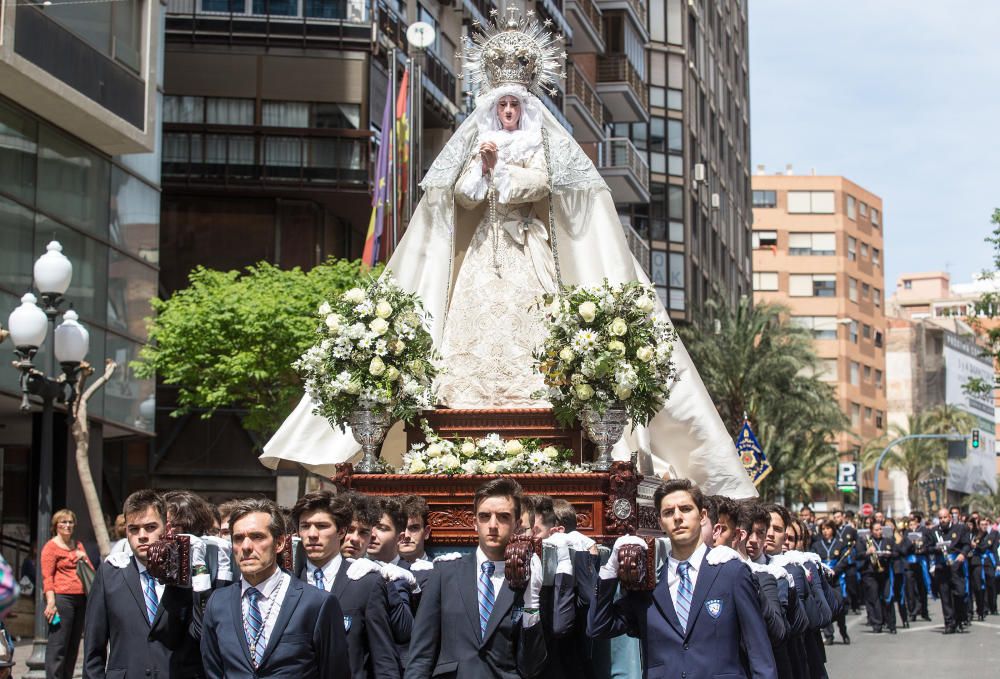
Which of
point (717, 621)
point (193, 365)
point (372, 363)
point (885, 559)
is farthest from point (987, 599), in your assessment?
point (717, 621)

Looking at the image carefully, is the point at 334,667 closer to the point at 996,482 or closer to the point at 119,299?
the point at 119,299

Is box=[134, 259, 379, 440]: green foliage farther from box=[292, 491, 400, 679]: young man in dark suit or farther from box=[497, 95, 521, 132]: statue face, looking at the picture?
box=[292, 491, 400, 679]: young man in dark suit

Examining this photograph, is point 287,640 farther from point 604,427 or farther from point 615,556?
point 604,427

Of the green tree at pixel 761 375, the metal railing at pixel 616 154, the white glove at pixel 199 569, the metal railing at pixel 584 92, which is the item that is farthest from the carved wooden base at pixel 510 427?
the metal railing at pixel 616 154

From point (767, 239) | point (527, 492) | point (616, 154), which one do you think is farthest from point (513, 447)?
point (767, 239)

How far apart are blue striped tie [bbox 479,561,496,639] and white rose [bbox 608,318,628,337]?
4.31 meters

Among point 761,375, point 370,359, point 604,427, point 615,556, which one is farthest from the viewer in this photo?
point 761,375

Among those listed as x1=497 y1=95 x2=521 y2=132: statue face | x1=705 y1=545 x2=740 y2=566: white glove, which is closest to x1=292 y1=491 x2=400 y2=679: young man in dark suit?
x1=705 y1=545 x2=740 y2=566: white glove

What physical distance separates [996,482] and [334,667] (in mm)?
124279

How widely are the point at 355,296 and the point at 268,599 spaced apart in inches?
218

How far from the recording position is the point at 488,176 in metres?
12.8

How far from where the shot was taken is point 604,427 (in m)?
11.2

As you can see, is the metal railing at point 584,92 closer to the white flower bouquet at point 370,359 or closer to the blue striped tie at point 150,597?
the white flower bouquet at point 370,359

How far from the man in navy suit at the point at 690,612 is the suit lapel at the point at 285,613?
1340 millimetres
